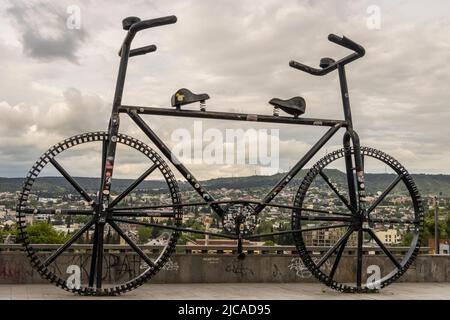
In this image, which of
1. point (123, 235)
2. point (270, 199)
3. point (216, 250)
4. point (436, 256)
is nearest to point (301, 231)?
point (270, 199)

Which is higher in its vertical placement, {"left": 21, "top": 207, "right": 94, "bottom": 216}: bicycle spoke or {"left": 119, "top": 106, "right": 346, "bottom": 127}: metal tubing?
{"left": 119, "top": 106, "right": 346, "bottom": 127}: metal tubing

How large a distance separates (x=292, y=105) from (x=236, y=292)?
3770 mm

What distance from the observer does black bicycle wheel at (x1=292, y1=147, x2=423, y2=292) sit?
13.8m

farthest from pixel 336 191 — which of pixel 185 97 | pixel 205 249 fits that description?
pixel 185 97

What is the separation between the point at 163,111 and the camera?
13.0 m

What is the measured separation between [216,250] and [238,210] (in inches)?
94.0

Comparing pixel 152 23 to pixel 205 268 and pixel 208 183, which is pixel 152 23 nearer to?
pixel 208 183

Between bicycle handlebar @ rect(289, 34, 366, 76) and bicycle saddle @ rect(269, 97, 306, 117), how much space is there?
0.77m

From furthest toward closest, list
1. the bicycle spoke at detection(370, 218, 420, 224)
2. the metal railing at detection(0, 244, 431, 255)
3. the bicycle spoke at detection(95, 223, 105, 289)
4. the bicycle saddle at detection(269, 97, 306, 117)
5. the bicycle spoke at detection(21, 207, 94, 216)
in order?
the bicycle spoke at detection(370, 218, 420, 224) → the metal railing at detection(0, 244, 431, 255) → the bicycle saddle at detection(269, 97, 306, 117) → the bicycle spoke at detection(95, 223, 105, 289) → the bicycle spoke at detection(21, 207, 94, 216)

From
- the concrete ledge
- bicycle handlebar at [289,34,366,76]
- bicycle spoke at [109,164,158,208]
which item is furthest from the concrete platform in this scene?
bicycle handlebar at [289,34,366,76]

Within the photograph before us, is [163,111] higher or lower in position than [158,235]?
higher

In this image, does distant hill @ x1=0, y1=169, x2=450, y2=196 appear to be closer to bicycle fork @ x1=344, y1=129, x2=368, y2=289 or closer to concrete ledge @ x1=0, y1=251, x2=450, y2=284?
bicycle fork @ x1=344, y1=129, x2=368, y2=289
